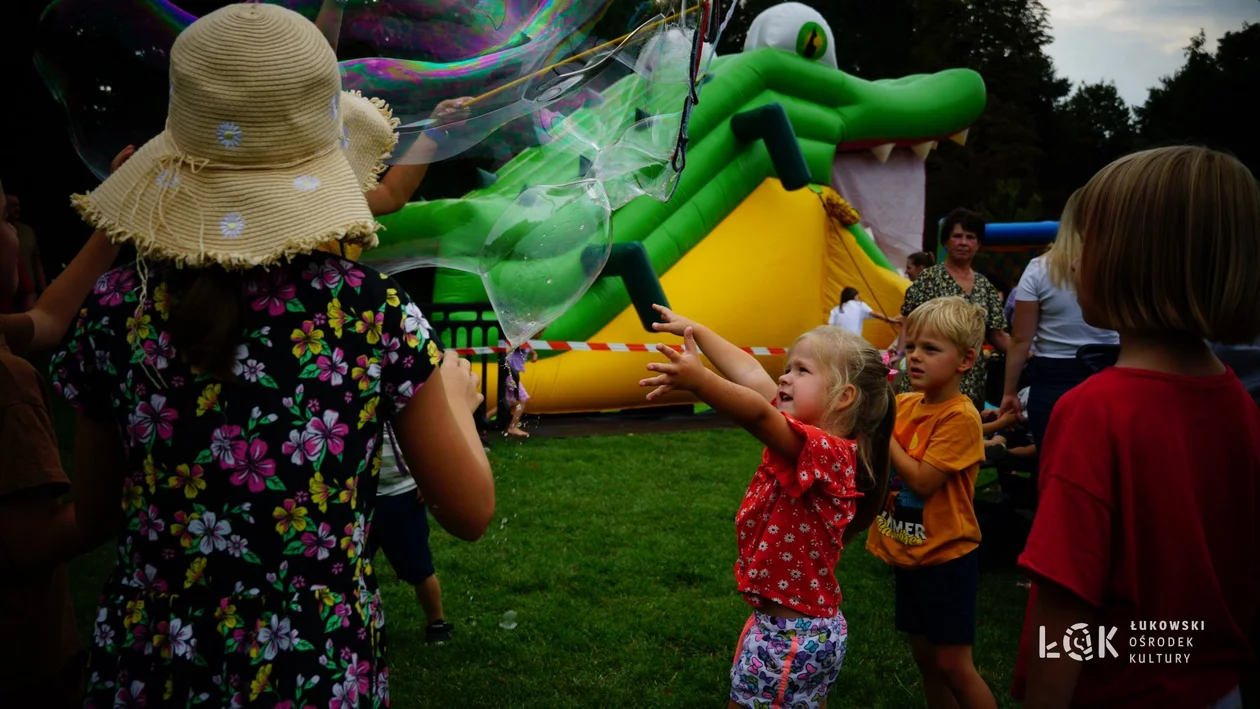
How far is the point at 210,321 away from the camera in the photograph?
4.34 feet

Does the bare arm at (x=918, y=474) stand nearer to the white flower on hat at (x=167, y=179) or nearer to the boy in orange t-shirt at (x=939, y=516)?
the boy in orange t-shirt at (x=939, y=516)

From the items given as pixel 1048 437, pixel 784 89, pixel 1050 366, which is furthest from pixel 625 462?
pixel 1048 437

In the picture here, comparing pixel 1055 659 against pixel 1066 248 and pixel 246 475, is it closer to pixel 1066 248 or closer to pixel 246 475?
pixel 1066 248

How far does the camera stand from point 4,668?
1851 millimetres

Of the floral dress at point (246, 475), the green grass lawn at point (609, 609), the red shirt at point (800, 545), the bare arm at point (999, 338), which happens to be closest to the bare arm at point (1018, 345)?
the bare arm at point (999, 338)

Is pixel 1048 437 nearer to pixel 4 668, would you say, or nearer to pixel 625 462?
pixel 4 668

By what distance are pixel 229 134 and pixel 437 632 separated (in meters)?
3.05

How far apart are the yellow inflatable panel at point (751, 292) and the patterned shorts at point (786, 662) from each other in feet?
20.2

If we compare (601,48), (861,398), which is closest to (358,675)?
(861,398)

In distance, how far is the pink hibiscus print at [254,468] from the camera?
139 centimetres

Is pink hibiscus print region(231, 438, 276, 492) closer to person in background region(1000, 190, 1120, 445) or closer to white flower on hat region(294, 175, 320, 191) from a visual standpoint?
white flower on hat region(294, 175, 320, 191)

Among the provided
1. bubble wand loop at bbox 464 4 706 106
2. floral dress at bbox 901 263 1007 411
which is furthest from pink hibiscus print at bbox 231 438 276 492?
floral dress at bbox 901 263 1007 411

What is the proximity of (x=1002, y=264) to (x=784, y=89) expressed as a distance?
4.78m

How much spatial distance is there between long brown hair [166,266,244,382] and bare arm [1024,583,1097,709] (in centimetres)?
130
